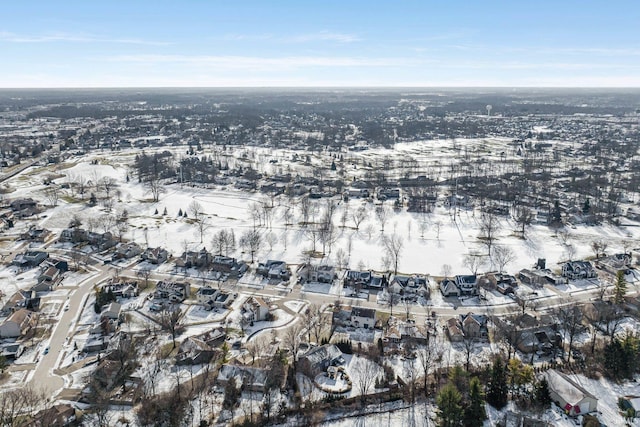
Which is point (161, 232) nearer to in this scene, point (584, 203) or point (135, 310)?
point (135, 310)

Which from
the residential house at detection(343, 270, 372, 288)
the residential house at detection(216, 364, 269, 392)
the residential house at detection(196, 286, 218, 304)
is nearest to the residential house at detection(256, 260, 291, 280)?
the residential house at detection(343, 270, 372, 288)

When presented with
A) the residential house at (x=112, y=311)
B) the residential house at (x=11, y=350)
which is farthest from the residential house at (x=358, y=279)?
the residential house at (x=11, y=350)

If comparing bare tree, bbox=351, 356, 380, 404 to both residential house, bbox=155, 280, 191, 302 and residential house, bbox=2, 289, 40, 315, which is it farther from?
residential house, bbox=2, 289, 40, 315

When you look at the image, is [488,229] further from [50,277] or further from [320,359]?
[50,277]

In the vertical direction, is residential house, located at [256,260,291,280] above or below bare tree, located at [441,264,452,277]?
above

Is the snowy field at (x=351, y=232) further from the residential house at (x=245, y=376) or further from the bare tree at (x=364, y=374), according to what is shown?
the residential house at (x=245, y=376)
